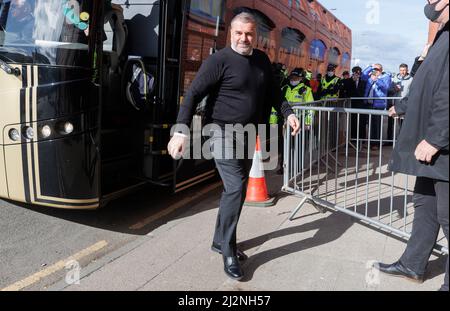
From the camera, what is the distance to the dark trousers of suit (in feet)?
11.5

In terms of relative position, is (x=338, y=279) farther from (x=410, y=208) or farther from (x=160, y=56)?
(x=160, y=56)

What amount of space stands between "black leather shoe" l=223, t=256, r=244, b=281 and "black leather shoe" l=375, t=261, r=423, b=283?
1.10 meters

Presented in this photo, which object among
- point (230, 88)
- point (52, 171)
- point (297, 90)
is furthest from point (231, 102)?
point (297, 90)

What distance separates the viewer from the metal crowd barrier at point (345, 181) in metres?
4.52

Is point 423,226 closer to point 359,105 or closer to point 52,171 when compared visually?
point 52,171

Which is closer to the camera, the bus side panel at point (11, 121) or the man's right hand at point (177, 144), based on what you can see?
the man's right hand at point (177, 144)

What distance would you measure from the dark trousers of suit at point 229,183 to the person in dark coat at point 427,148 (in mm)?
1119

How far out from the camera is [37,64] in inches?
156

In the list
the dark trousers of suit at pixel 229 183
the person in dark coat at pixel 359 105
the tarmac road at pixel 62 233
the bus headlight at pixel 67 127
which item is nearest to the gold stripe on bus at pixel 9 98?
the bus headlight at pixel 67 127

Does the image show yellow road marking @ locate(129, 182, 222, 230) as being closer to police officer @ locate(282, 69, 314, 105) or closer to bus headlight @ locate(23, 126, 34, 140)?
bus headlight @ locate(23, 126, 34, 140)

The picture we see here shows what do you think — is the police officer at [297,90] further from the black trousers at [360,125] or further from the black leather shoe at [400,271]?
the black leather shoe at [400,271]

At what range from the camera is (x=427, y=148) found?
114 inches

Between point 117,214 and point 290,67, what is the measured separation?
641 centimetres

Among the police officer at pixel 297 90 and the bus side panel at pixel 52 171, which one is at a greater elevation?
the police officer at pixel 297 90
